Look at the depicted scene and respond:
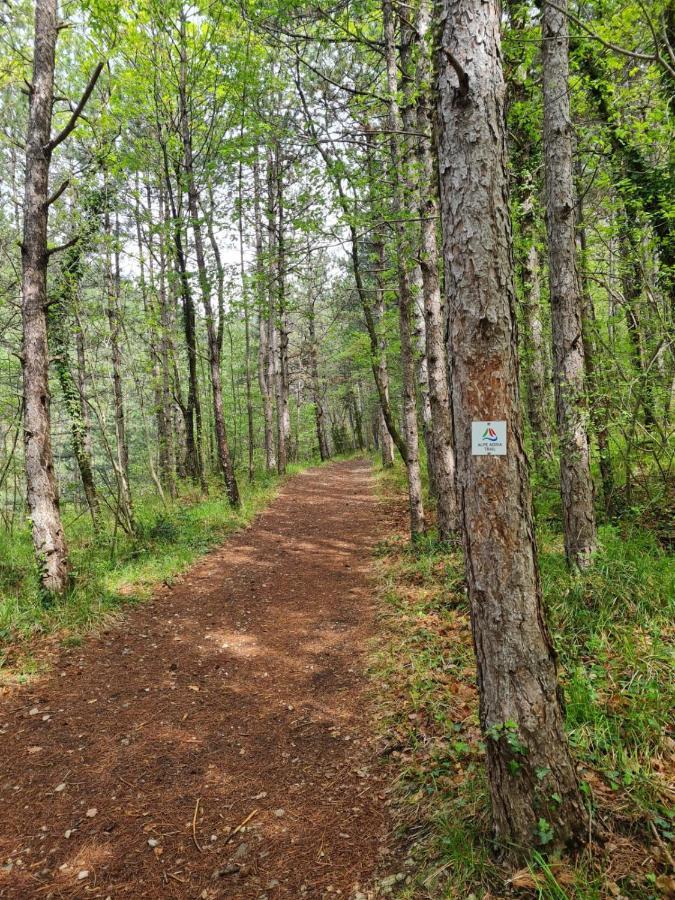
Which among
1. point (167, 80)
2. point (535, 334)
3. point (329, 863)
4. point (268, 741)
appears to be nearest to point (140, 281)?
point (167, 80)

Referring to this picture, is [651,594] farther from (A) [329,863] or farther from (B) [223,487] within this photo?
(B) [223,487]

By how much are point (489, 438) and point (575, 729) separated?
205 centimetres

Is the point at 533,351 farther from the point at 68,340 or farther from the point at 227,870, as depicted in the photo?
the point at 68,340

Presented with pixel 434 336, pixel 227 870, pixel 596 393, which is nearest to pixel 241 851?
pixel 227 870

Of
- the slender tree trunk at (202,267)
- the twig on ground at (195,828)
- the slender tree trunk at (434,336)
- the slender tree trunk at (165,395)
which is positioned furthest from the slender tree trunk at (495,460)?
the slender tree trunk at (165,395)

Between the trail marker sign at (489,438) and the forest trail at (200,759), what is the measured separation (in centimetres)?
240

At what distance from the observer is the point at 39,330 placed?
604cm

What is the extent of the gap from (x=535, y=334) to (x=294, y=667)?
7.41 metres

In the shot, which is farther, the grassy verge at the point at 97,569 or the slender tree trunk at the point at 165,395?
the slender tree trunk at the point at 165,395

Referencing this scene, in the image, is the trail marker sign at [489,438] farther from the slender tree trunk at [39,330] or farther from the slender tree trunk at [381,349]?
the slender tree trunk at [381,349]

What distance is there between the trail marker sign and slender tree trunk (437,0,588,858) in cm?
2

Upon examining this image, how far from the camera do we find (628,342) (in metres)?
5.68

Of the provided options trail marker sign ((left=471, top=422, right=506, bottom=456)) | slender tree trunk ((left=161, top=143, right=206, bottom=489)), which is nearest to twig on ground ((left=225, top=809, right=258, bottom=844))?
trail marker sign ((left=471, top=422, right=506, bottom=456))

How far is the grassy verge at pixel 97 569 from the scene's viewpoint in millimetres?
5289
